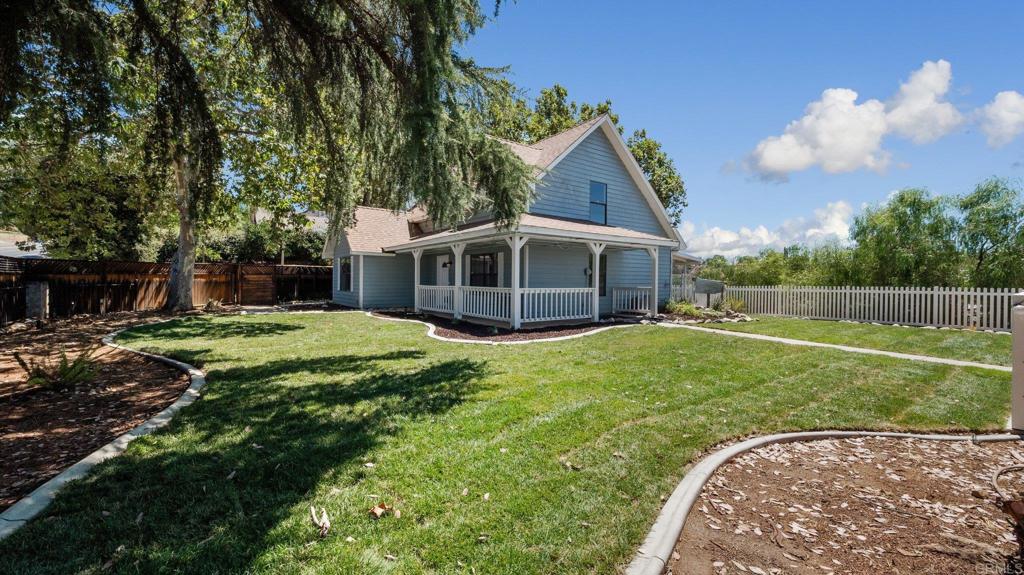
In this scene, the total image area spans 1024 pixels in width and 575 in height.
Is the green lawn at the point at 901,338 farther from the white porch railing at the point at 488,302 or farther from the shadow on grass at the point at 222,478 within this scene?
the shadow on grass at the point at 222,478

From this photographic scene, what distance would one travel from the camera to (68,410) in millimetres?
5070

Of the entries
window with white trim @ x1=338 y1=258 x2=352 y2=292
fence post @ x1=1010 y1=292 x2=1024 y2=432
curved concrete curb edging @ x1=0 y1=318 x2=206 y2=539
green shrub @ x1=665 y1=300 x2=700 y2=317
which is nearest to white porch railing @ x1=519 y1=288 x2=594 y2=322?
green shrub @ x1=665 y1=300 x2=700 y2=317

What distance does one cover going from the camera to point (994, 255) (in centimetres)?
1463

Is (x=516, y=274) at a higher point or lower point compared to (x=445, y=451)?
higher

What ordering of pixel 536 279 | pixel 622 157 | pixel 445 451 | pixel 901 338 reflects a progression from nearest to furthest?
pixel 445 451, pixel 901 338, pixel 536 279, pixel 622 157

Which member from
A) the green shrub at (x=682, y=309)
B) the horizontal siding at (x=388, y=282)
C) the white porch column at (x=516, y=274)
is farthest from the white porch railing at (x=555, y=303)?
the horizontal siding at (x=388, y=282)

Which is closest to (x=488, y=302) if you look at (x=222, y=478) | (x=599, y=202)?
(x=599, y=202)

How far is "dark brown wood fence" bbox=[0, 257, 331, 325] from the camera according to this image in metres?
13.7

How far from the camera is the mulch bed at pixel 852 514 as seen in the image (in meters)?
2.61

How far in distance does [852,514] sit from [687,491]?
1153mm

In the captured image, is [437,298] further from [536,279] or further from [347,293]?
[347,293]

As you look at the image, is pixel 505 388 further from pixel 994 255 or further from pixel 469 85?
pixel 994 255

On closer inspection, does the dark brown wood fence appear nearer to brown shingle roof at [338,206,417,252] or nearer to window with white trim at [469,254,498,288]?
brown shingle roof at [338,206,417,252]

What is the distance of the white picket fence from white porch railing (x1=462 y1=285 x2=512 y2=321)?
1106 cm
